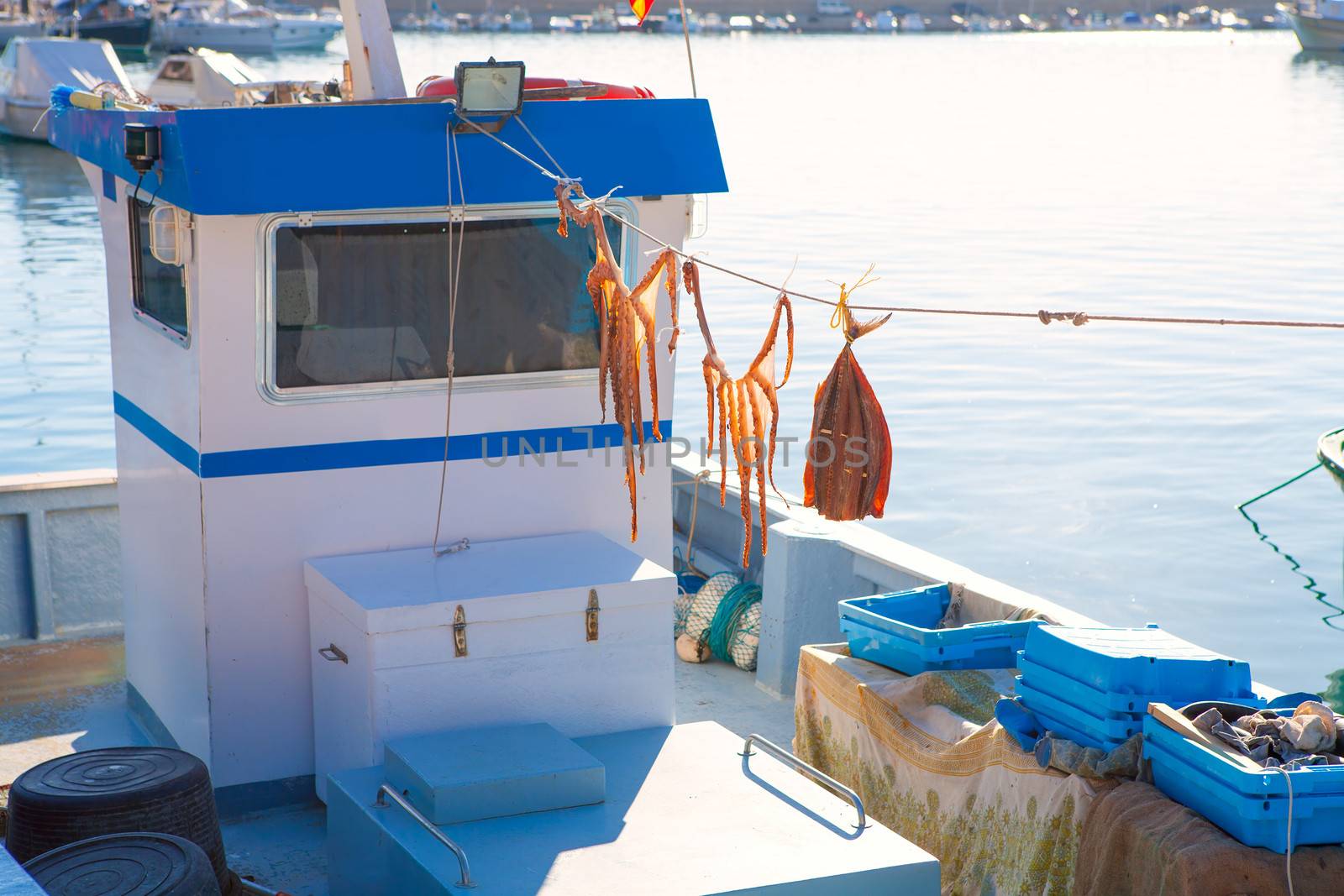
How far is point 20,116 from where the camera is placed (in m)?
41.4

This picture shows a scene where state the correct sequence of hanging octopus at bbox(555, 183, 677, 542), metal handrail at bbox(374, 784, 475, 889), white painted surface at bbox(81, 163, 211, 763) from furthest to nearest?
white painted surface at bbox(81, 163, 211, 763)
hanging octopus at bbox(555, 183, 677, 542)
metal handrail at bbox(374, 784, 475, 889)

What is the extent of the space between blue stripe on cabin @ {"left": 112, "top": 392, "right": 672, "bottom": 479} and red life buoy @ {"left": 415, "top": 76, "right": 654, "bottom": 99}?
1.18m

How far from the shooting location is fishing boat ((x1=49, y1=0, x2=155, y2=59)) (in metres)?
63.2

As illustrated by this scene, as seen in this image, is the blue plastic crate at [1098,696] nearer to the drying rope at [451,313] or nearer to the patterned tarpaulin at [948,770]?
the patterned tarpaulin at [948,770]

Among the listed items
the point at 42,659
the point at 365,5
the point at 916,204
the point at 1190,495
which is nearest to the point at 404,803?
the point at 365,5

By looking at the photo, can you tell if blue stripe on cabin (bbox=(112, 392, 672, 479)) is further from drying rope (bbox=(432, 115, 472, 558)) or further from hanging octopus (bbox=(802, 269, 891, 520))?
hanging octopus (bbox=(802, 269, 891, 520))

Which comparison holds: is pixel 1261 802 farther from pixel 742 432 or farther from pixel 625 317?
pixel 625 317

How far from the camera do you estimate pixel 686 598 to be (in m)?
6.97

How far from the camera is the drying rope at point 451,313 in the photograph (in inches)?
195

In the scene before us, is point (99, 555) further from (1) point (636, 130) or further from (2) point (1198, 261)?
(2) point (1198, 261)

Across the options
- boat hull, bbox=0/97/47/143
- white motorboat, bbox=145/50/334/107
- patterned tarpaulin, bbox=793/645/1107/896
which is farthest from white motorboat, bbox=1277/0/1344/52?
patterned tarpaulin, bbox=793/645/1107/896

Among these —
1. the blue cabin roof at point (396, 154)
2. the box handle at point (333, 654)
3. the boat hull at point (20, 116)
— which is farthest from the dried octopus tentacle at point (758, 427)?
the boat hull at point (20, 116)

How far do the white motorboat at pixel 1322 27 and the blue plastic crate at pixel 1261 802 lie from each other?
81.2m

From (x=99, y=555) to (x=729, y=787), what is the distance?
3.97 metres
